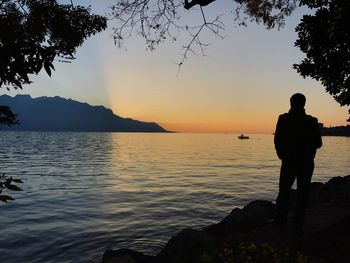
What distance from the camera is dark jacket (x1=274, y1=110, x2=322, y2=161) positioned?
334 inches

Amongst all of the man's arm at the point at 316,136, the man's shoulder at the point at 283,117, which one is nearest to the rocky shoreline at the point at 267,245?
the man's arm at the point at 316,136

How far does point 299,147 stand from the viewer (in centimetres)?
849

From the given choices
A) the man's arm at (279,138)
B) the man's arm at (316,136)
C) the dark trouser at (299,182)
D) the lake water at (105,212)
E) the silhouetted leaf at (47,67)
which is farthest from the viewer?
the lake water at (105,212)

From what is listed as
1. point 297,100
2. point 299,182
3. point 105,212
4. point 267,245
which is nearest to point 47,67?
point 267,245

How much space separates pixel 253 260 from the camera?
7113mm

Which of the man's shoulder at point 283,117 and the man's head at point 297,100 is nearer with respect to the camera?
the man's head at point 297,100

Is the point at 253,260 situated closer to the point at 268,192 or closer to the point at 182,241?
the point at 182,241

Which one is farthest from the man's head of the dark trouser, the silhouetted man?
the dark trouser

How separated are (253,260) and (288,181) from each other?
84.8 inches

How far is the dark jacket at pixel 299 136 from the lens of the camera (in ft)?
27.8

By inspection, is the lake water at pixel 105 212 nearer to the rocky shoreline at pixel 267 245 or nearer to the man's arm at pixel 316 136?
the rocky shoreline at pixel 267 245

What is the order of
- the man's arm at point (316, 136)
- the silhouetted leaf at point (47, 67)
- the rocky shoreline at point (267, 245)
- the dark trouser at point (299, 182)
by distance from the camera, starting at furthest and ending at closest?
the man's arm at point (316, 136), the dark trouser at point (299, 182), the rocky shoreline at point (267, 245), the silhouetted leaf at point (47, 67)

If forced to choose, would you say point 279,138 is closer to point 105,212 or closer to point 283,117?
point 283,117

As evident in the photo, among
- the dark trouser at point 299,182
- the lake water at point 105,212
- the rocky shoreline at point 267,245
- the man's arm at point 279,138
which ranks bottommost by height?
the lake water at point 105,212
